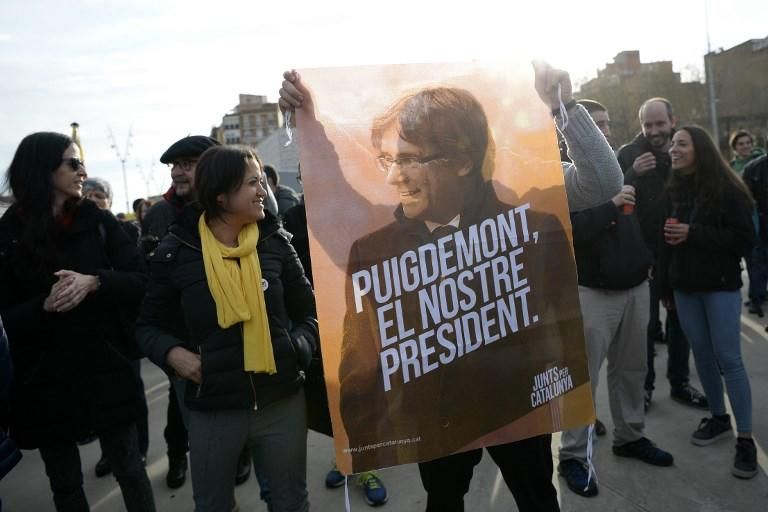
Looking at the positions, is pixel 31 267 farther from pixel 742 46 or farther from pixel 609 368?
pixel 742 46

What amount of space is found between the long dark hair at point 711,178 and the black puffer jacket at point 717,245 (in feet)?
0.04

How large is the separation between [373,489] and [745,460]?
195 centimetres

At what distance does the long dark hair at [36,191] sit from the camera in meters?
2.24

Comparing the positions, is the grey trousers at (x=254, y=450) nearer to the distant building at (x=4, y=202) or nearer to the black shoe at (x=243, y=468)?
the distant building at (x=4, y=202)

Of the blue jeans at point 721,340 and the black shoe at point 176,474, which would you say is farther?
the black shoe at point 176,474

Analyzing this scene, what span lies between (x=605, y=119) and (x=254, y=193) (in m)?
2.09

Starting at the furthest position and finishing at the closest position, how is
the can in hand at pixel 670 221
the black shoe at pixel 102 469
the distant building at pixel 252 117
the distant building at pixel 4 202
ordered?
the distant building at pixel 252 117, the black shoe at pixel 102 469, the can in hand at pixel 670 221, the distant building at pixel 4 202

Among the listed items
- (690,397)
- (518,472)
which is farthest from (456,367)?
(690,397)

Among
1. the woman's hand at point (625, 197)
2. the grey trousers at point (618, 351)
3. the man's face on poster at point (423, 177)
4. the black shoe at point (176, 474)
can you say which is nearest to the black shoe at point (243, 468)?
the black shoe at point (176, 474)

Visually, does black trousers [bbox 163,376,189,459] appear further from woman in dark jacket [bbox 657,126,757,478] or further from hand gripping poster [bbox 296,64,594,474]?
woman in dark jacket [bbox 657,126,757,478]

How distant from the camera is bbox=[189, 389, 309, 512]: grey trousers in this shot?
1976 mm

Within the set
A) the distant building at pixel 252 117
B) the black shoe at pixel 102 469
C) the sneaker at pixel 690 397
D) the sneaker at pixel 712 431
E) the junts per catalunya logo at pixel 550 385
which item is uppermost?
the distant building at pixel 252 117

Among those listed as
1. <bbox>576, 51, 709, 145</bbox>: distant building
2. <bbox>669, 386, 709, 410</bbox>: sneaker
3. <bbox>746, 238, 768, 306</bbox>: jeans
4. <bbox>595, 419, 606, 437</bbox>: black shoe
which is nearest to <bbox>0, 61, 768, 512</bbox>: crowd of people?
<bbox>595, 419, 606, 437</bbox>: black shoe

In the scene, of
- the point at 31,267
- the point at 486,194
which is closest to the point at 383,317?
the point at 486,194
